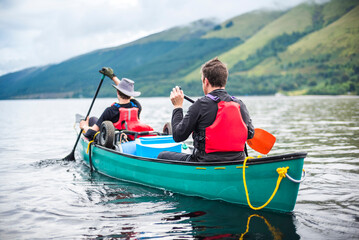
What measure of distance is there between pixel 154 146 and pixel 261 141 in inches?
105

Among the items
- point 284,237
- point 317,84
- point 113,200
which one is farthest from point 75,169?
point 317,84

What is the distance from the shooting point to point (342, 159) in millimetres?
10305

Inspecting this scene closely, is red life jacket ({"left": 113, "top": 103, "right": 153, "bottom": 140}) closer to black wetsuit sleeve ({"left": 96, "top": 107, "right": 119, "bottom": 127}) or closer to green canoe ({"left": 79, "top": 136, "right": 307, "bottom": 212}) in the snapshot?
black wetsuit sleeve ({"left": 96, "top": 107, "right": 119, "bottom": 127})

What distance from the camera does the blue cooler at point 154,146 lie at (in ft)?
26.4

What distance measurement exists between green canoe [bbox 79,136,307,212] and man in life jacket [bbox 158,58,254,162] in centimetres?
33

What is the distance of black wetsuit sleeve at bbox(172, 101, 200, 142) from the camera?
18.7 feet

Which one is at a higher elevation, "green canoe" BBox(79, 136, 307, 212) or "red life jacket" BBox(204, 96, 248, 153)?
"red life jacket" BBox(204, 96, 248, 153)

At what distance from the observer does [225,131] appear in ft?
18.9

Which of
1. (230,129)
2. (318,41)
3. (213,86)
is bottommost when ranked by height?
(230,129)

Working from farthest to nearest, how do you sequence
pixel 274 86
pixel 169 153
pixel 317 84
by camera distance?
pixel 274 86 < pixel 317 84 < pixel 169 153

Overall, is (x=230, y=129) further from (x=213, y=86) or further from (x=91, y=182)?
(x=91, y=182)

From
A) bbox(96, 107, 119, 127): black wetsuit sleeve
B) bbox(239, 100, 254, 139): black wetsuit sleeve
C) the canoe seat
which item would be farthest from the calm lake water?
bbox(96, 107, 119, 127): black wetsuit sleeve

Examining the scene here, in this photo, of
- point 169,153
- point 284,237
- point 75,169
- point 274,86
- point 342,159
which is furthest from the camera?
point 274,86

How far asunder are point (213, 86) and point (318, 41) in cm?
20705
